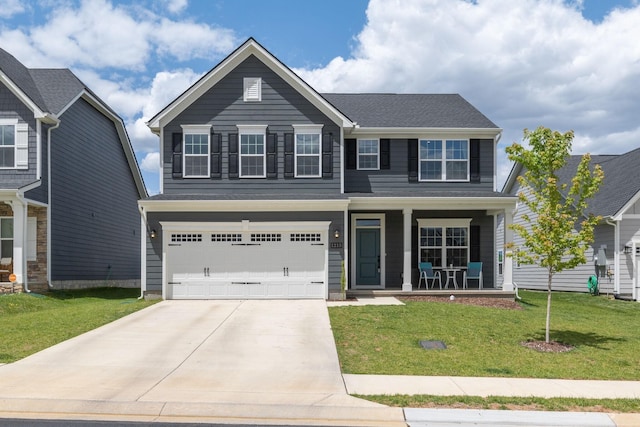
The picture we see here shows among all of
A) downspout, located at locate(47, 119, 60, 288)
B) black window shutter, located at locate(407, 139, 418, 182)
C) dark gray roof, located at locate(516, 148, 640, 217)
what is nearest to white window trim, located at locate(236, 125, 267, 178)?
black window shutter, located at locate(407, 139, 418, 182)

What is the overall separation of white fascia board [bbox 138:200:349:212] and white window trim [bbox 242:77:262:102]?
383cm

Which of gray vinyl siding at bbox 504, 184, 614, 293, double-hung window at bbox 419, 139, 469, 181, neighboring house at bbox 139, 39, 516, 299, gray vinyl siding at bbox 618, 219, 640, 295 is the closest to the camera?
neighboring house at bbox 139, 39, 516, 299

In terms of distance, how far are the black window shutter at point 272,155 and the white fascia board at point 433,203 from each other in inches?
111

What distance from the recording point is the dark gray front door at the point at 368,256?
821 inches

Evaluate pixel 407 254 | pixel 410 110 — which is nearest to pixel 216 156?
pixel 407 254

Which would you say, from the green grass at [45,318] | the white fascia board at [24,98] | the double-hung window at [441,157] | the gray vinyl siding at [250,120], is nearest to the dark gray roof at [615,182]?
the double-hung window at [441,157]

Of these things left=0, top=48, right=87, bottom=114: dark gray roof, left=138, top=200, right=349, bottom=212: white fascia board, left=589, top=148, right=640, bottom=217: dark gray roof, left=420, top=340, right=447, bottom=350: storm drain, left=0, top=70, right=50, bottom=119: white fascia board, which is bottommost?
left=420, top=340, right=447, bottom=350: storm drain

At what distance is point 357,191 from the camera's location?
20.9 metres

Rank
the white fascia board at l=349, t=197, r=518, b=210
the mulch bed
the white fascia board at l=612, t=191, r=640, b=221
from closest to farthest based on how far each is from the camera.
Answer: the mulch bed
the white fascia board at l=349, t=197, r=518, b=210
the white fascia board at l=612, t=191, r=640, b=221

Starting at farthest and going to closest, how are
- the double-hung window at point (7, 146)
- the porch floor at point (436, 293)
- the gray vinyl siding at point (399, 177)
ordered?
the gray vinyl siding at point (399, 177)
the double-hung window at point (7, 146)
the porch floor at point (436, 293)

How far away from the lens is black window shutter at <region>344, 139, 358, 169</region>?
21062mm

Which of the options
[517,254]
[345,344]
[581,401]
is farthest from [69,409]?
[517,254]

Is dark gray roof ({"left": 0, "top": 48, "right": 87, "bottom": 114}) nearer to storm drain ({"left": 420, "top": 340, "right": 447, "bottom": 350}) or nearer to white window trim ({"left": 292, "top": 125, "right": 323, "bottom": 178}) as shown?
white window trim ({"left": 292, "top": 125, "right": 323, "bottom": 178})

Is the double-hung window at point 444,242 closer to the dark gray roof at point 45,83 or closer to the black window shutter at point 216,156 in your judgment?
the black window shutter at point 216,156
